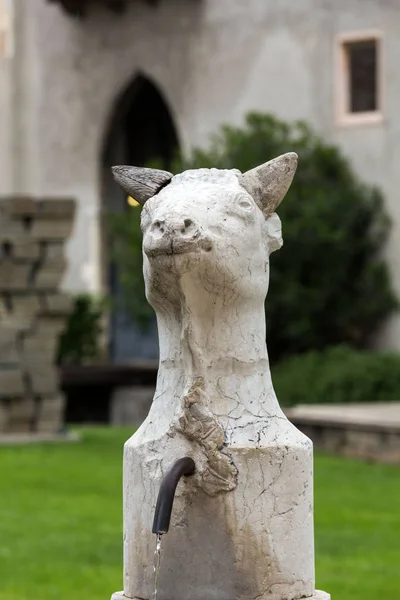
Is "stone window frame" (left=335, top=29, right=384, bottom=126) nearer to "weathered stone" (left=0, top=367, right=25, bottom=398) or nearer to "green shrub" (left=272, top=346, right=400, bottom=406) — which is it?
"green shrub" (left=272, top=346, right=400, bottom=406)

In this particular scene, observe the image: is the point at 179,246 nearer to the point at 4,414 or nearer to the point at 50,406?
the point at 4,414

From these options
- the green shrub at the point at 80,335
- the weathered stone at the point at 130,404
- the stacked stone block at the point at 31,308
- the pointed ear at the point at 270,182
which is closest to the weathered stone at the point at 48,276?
the stacked stone block at the point at 31,308

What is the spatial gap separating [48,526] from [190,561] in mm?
6194

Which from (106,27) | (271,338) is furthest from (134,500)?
(106,27)

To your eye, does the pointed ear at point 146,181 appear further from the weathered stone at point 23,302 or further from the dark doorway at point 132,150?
the dark doorway at point 132,150

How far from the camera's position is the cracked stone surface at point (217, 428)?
401 centimetres

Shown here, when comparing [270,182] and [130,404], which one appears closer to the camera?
[270,182]

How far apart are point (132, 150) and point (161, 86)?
8.40 feet

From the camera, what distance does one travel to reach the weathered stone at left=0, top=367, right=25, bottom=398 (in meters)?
15.6

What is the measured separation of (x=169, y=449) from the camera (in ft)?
13.4

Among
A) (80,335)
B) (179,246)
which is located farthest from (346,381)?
(179,246)

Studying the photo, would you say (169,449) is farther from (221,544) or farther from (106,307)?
(106,307)

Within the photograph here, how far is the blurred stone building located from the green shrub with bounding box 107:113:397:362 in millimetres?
316

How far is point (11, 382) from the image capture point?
51.2 feet
